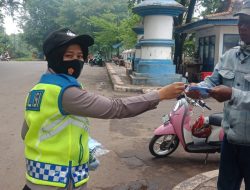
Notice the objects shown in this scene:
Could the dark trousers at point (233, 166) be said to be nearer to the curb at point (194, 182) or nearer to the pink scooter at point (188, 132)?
the curb at point (194, 182)

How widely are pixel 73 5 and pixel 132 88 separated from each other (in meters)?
35.5

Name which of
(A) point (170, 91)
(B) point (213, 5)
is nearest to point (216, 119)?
(A) point (170, 91)

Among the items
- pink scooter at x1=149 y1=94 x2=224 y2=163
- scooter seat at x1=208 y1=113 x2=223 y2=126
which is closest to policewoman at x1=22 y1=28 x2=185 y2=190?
scooter seat at x1=208 y1=113 x2=223 y2=126

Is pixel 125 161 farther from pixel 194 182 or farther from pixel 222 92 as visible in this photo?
pixel 222 92

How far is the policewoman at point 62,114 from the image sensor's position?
2025 millimetres

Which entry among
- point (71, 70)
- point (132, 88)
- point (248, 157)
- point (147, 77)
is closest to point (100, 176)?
point (248, 157)

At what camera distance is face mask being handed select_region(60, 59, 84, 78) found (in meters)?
2.13

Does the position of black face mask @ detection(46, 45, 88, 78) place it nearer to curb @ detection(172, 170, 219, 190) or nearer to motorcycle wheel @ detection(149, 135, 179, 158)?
curb @ detection(172, 170, 219, 190)

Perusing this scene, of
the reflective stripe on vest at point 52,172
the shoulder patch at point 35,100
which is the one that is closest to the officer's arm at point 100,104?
the shoulder patch at point 35,100

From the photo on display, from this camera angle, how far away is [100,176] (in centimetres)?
461

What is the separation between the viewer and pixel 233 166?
2709mm

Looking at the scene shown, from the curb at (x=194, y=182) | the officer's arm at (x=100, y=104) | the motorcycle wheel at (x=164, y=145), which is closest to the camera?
the officer's arm at (x=100, y=104)

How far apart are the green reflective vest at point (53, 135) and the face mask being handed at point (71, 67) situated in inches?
2.8

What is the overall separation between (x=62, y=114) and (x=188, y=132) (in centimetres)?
337
